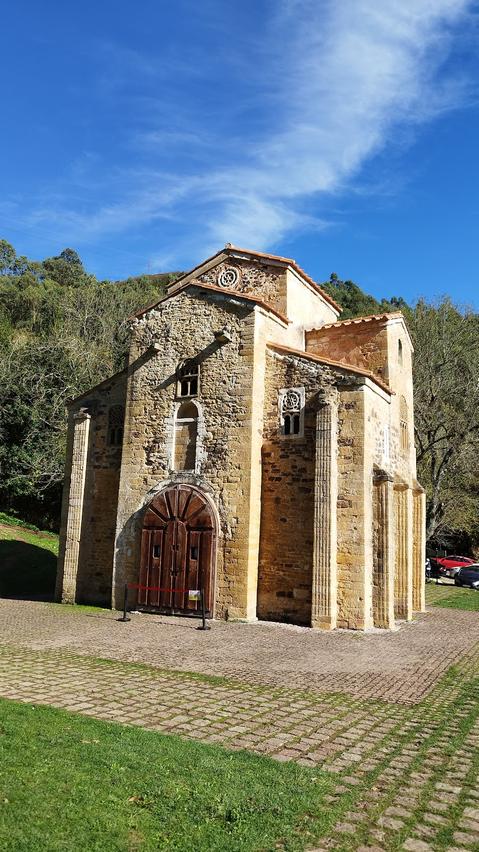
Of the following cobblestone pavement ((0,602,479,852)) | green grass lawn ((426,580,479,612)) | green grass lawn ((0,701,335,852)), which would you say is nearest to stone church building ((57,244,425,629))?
cobblestone pavement ((0,602,479,852))

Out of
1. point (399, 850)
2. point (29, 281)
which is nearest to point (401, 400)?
point (399, 850)

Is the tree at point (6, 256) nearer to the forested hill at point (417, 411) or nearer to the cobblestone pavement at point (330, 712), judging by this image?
the forested hill at point (417, 411)

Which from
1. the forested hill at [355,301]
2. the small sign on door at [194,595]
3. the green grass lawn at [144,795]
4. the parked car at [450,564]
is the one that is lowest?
the green grass lawn at [144,795]

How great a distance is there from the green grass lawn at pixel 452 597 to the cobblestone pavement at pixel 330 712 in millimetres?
9419

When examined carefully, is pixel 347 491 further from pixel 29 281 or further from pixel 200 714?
pixel 29 281

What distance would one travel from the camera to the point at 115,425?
62.6ft

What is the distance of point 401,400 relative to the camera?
64.0ft

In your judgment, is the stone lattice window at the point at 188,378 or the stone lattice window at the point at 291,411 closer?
the stone lattice window at the point at 291,411

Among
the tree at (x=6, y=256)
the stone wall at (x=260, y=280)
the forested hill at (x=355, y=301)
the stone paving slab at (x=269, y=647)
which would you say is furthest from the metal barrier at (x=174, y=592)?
the tree at (x=6, y=256)

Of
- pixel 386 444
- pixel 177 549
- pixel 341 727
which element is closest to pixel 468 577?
pixel 386 444

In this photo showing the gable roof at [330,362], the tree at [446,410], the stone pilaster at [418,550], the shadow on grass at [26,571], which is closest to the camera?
the gable roof at [330,362]

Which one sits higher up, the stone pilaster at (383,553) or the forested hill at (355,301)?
the forested hill at (355,301)

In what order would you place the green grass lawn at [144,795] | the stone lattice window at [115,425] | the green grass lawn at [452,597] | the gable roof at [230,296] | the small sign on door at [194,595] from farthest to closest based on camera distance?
the green grass lawn at [452,597] < the stone lattice window at [115,425] < the gable roof at [230,296] < the small sign on door at [194,595] < the green grass lawn at [144,795]

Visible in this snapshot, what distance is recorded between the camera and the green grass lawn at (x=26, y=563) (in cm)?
2156
